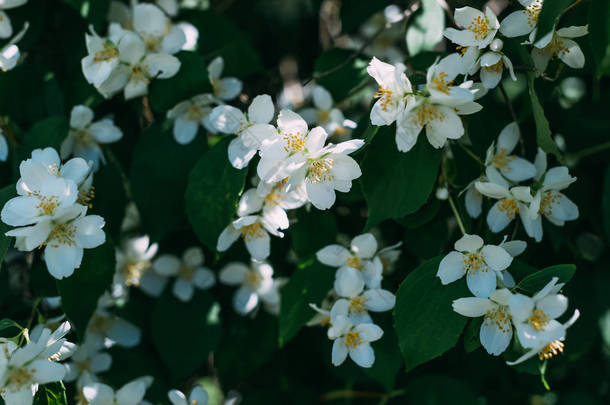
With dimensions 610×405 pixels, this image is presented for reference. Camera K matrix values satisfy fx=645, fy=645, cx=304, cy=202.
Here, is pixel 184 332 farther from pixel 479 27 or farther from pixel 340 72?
pixel 479 27

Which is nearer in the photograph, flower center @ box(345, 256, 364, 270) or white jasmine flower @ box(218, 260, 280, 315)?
flower center @ box(345, 256, 364, 270)

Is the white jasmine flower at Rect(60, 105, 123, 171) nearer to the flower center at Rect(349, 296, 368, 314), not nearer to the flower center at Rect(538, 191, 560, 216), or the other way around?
the flower center at Rect(349, 296, 368, 314)

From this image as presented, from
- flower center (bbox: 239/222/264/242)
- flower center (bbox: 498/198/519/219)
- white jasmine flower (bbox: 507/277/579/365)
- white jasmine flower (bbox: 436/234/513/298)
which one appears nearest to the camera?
white jasmine flower (bbox: 507/277/579/365)

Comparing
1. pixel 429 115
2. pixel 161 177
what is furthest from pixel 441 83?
pixel 161 177

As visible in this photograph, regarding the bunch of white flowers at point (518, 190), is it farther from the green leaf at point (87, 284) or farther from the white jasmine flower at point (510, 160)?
the green leaf at point (87, 284)

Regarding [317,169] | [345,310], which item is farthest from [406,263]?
[317,169]

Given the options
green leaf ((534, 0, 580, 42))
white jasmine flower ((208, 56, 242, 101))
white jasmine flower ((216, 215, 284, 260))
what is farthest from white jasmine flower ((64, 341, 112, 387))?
green leaf ((534, 0, 580, 42))

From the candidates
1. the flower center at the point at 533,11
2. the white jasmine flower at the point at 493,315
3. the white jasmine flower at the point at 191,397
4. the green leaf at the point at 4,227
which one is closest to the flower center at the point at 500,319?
the white jasmine flower at the point at 493,315
